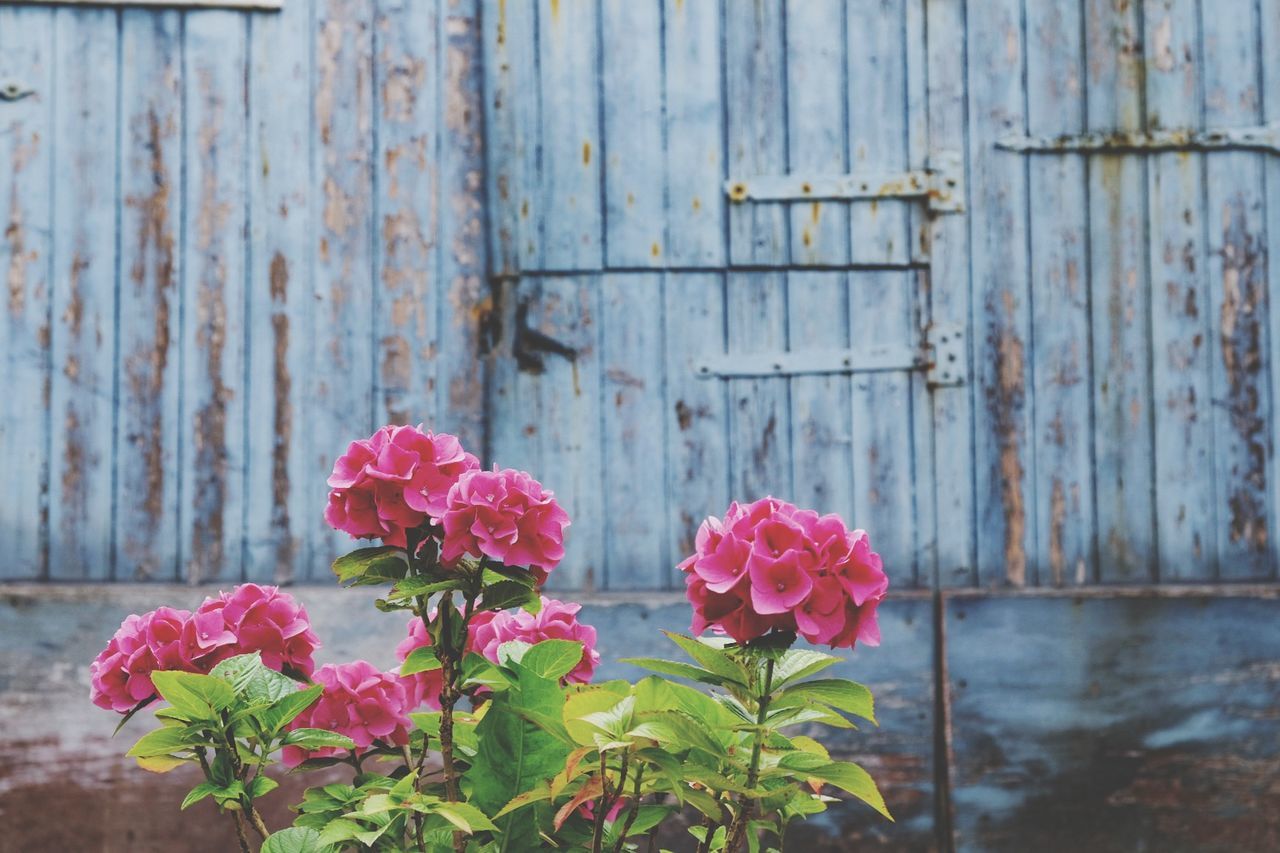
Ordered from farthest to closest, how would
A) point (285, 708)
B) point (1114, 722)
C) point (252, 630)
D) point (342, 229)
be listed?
point (342, 229), point (1114, 722), point (252, 630), point (285, 708)

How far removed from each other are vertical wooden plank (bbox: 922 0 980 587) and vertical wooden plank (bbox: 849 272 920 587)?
0.07 m

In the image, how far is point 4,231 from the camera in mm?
2809

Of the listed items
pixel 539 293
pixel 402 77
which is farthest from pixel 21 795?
pixel 402 77

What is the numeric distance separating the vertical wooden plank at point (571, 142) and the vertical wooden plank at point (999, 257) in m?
0.93

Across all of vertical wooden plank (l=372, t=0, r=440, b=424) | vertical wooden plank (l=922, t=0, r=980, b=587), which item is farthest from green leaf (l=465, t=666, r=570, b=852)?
vertical wooden plank (l=922, t=0, r=980, b=587)

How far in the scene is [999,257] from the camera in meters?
2.89

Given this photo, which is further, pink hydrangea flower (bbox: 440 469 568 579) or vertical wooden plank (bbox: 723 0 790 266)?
vertical wooden plank (bbox: 723 0 790 266)

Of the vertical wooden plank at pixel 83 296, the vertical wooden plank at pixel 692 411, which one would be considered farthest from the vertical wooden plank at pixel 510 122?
the vertical wooden plank at pixel 83 296

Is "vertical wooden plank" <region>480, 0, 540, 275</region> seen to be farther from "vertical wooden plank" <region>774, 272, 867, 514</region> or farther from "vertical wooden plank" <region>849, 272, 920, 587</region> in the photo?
"vertical wooden plank" <region>849, 272, 920, 587</region>

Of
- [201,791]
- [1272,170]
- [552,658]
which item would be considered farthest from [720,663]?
[1272,170]

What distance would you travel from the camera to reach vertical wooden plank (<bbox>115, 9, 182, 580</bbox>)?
2781 mm

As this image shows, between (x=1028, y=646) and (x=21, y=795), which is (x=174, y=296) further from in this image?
(x=1028, y=646)

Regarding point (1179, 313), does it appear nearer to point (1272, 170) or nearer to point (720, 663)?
point (1272, 170)

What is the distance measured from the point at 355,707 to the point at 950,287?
2098mm
